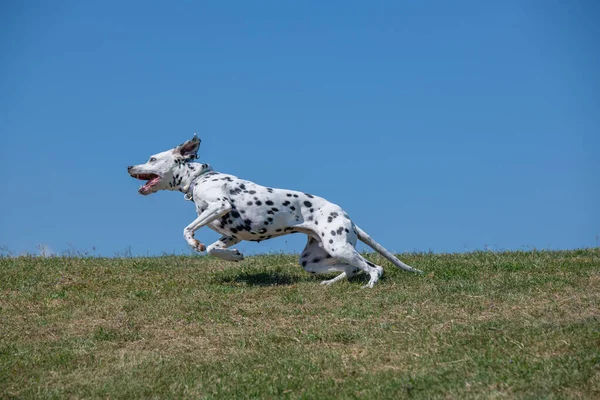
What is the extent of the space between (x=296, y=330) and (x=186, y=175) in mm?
4777

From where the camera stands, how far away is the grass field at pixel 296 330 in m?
9.32

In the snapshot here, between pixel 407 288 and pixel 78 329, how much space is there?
546 cm

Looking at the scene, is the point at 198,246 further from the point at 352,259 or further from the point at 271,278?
the point at 352,259

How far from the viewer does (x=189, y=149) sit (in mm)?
15594

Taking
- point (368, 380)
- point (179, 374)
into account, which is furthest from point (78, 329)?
point (368, 380)

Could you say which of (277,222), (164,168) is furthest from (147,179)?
(277,222)

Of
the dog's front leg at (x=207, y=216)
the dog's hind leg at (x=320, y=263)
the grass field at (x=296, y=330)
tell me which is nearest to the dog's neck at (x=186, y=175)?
the dog's front leg at (x=207, y=216)

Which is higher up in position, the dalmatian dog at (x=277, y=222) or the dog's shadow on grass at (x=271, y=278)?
the dalmatian dog at (x=277, y=222)

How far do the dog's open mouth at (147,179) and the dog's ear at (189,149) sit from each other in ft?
2.01

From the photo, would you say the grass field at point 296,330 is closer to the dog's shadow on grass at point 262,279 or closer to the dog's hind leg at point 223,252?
the dog's shadow on grass at point 262,279

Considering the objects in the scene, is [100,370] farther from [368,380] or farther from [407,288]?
[407,288]

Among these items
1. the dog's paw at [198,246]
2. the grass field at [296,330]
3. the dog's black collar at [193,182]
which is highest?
the dog's black collar at [193,182]

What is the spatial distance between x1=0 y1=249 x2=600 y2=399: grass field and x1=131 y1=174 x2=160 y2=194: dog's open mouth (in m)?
1.69

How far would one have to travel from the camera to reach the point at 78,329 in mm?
12578
